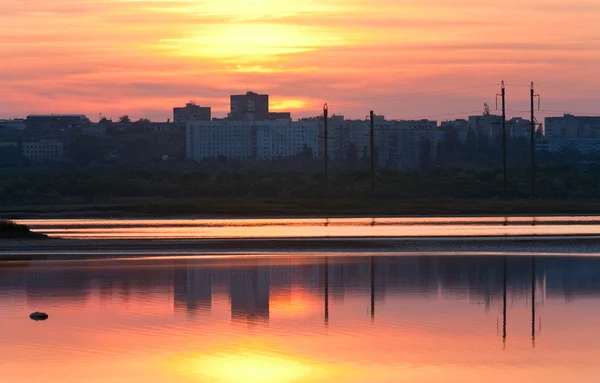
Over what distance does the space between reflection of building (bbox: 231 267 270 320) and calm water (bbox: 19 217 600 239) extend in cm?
1785

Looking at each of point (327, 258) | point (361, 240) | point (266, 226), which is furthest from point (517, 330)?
point (266, 226)

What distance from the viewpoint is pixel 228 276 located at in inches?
1480

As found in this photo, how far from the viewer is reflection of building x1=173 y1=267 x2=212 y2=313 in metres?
30.2

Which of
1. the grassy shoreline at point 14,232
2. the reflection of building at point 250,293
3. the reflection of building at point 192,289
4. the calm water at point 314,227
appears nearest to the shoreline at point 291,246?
the grassy shoreline at point 14,232

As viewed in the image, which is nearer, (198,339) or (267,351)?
(267,351)

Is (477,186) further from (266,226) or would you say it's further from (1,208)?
(266,226)

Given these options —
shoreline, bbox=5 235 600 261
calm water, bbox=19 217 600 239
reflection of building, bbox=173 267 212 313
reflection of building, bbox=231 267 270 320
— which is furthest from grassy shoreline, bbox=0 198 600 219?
reflection of building, bbox=231 267 270 320

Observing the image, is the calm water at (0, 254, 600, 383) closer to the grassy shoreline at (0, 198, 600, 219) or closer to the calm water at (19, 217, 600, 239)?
the calm water at (19, 217, 600, 239)

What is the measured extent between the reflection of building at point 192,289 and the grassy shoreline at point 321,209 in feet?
139

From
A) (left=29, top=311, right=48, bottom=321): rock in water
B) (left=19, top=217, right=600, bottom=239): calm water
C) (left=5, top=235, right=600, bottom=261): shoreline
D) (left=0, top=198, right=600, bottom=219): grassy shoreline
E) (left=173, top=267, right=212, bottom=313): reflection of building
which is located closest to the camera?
(left=29, top=311, right=48, bottom=321): rock in water

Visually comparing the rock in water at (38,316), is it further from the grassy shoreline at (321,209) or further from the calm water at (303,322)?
the grassy shoreline at (321,209)

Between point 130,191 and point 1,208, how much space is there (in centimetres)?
2234

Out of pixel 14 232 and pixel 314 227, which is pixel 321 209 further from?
pixel 14 232

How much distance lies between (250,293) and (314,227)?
107 feet
